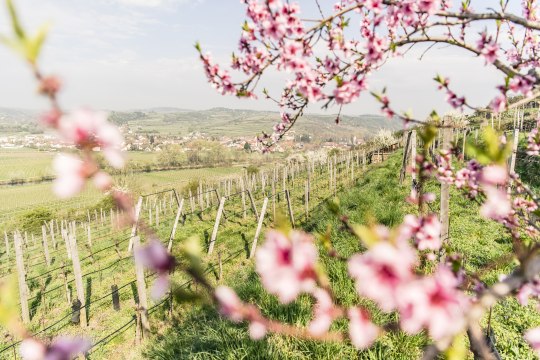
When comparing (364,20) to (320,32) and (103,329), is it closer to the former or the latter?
(320,32)

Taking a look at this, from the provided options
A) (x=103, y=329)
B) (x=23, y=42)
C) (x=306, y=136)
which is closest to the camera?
(x=23, y=42)

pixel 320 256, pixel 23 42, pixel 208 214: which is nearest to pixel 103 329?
pixel 320 256

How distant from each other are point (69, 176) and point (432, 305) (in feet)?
2.87

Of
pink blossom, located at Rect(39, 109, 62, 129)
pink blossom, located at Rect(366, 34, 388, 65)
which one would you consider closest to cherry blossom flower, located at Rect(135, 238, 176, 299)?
pink blossom, located at Rect(39, 109, 62, 129)

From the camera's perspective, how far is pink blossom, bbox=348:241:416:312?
0.74m

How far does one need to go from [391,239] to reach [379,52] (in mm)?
2369

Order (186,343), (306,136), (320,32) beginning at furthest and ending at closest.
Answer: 1. (306,136)
2. (186,343)
3. (320,32)

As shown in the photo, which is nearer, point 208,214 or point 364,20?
point 364,20

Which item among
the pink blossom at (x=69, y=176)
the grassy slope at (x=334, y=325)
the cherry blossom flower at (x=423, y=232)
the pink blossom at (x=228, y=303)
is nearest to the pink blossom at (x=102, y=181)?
the pink blossom at (x=69, y=176)

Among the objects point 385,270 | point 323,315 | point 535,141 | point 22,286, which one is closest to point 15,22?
point 385,270

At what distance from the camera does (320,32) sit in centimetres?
262

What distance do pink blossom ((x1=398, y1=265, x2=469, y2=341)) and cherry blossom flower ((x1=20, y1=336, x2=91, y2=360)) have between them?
2.99 ft

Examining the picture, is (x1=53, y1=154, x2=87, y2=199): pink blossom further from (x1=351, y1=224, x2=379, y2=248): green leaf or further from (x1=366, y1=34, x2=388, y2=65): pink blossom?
(x1=366, y1=34, x2=388, y2=65): pink blossom

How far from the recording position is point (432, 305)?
0.83 metres
